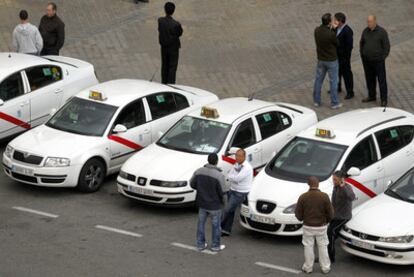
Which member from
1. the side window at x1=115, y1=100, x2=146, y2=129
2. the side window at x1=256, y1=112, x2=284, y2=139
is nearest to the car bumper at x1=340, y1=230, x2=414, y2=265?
the side window at x1=256, y1=112, x2=284, y2=139

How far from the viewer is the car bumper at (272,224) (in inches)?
650

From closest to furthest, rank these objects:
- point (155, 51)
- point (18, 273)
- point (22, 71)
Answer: point (18, 273) < point (22, 71) < point (155, 51)

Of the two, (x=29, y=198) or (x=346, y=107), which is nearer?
(x=29, y=198)

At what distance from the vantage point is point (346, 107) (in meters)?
23.2

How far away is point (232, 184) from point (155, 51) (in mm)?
9876

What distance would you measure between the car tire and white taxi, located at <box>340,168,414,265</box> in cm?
496

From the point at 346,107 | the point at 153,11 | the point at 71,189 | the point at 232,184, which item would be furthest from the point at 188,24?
the point at 232,184

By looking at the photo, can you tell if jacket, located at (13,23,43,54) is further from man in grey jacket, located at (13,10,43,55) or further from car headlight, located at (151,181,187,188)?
car headlight, located at (151,181,187,188)

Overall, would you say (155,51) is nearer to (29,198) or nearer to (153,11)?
(153,11)

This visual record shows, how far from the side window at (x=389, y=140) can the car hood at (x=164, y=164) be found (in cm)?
Result: 284

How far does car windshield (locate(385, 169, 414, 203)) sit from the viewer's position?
54.0 ft

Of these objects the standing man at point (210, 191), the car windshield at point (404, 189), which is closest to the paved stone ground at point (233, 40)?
the car windshield at point (404, 189)

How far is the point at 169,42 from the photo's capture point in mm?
23656

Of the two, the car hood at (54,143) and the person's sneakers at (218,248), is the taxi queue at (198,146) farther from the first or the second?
the person's sneakers at (218,248)
